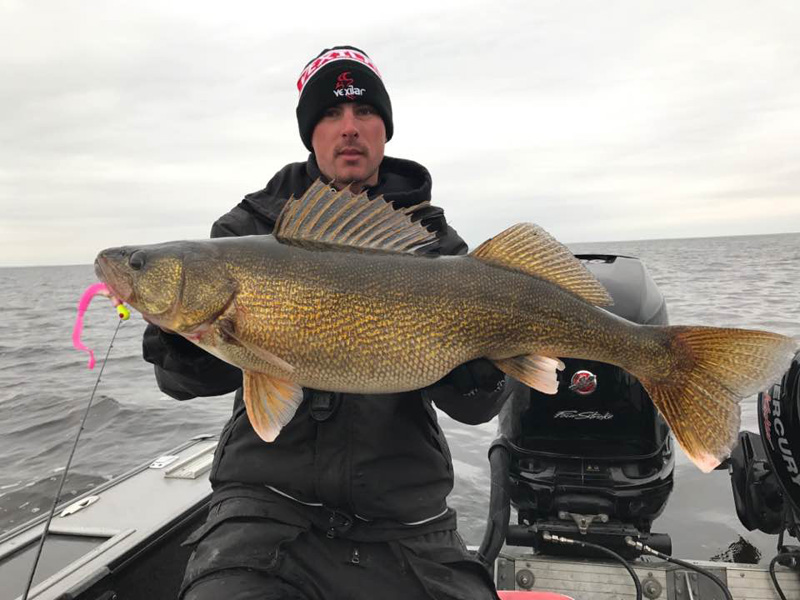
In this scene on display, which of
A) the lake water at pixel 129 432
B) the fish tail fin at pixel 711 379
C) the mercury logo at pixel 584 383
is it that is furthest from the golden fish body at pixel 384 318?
the lake water at pixel 129 432

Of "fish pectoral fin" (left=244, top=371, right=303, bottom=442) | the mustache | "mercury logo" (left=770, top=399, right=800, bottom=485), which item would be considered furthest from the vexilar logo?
"mercury logo" (left=770, top=399, right=800, bottom=485)

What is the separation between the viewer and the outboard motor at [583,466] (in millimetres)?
3514

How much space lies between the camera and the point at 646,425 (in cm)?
364

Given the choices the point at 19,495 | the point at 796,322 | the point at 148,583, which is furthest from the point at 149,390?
the point at 796,322

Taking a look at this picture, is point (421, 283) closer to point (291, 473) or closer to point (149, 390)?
point (291, 473)

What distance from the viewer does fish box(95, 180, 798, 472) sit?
2438 mm

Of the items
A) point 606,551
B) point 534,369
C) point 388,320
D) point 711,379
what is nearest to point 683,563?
point 606,551

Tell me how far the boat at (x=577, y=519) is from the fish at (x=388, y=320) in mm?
1026

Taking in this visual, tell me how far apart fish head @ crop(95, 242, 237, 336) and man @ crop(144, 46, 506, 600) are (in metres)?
0.22

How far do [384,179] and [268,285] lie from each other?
4.55 ft

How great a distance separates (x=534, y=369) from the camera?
8.65 feet

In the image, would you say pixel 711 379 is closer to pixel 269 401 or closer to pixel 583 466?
pixel 583 466

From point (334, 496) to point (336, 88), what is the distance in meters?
2.36

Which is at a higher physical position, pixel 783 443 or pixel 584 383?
pixel 584 383
